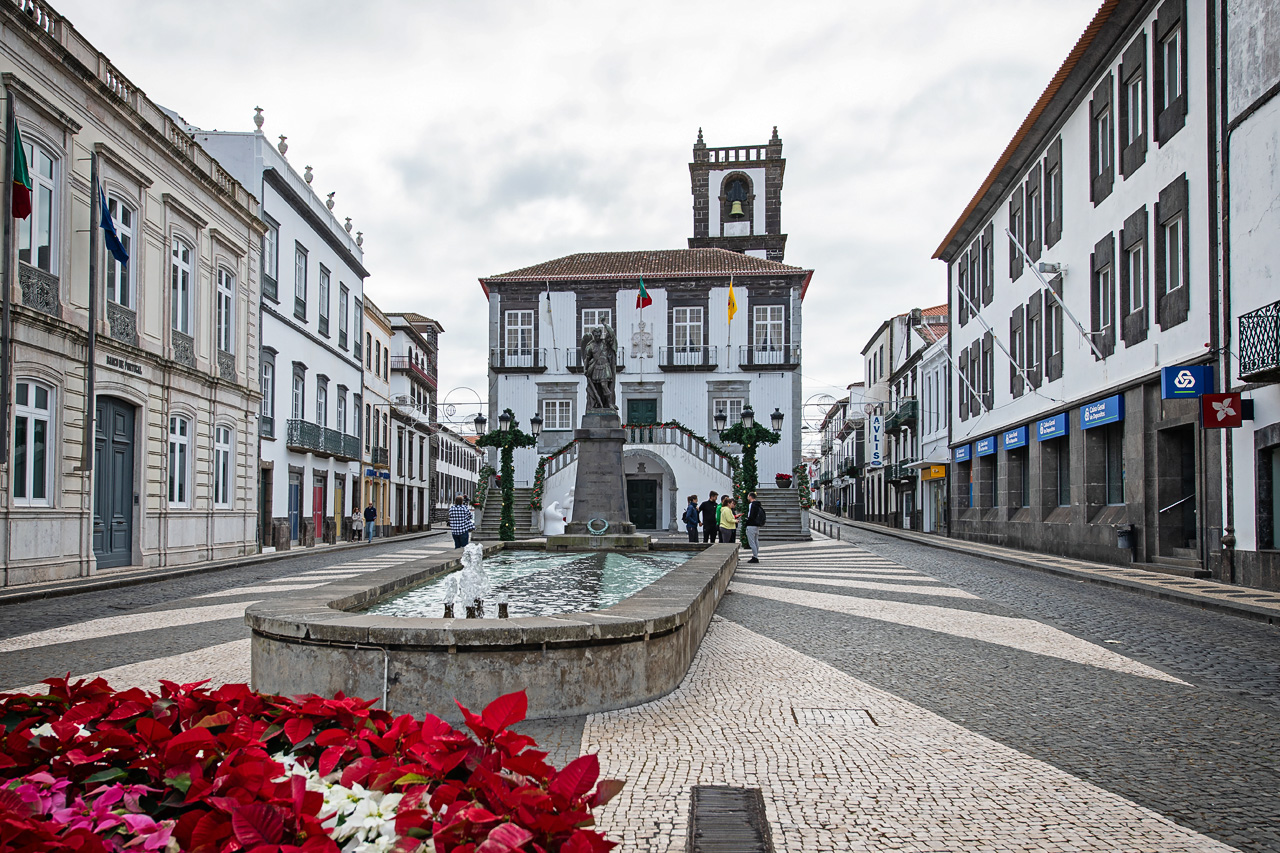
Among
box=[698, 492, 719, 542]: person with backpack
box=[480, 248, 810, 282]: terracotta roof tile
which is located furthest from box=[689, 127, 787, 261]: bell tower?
box=[698, 492, 719, 542]: person with backpack

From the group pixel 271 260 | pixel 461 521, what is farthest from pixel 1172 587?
pixel 271 260

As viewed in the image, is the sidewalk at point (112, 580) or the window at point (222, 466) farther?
the window at point (222, 466)

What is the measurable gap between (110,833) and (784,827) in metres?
2.57

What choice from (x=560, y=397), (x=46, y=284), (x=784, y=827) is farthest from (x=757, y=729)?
(x=560, y=397)

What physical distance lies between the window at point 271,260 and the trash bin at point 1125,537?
21.2 metres

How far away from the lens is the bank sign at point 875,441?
180 ft

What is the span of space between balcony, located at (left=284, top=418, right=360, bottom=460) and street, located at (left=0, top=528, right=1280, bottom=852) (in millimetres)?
17024

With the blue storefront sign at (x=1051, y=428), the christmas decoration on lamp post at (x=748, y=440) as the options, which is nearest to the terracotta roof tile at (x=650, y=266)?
the christmas decoration on lamp post at (x=748, y=440)

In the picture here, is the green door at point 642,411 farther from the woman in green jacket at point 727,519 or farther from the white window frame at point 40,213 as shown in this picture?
the white window frame at point 40,213

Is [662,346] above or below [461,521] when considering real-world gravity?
above

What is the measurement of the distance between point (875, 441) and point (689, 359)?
21498mm

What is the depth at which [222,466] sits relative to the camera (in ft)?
72.8

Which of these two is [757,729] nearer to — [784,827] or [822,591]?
[784,827]

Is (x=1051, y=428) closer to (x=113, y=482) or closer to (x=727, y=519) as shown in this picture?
(x=727, y=519)
